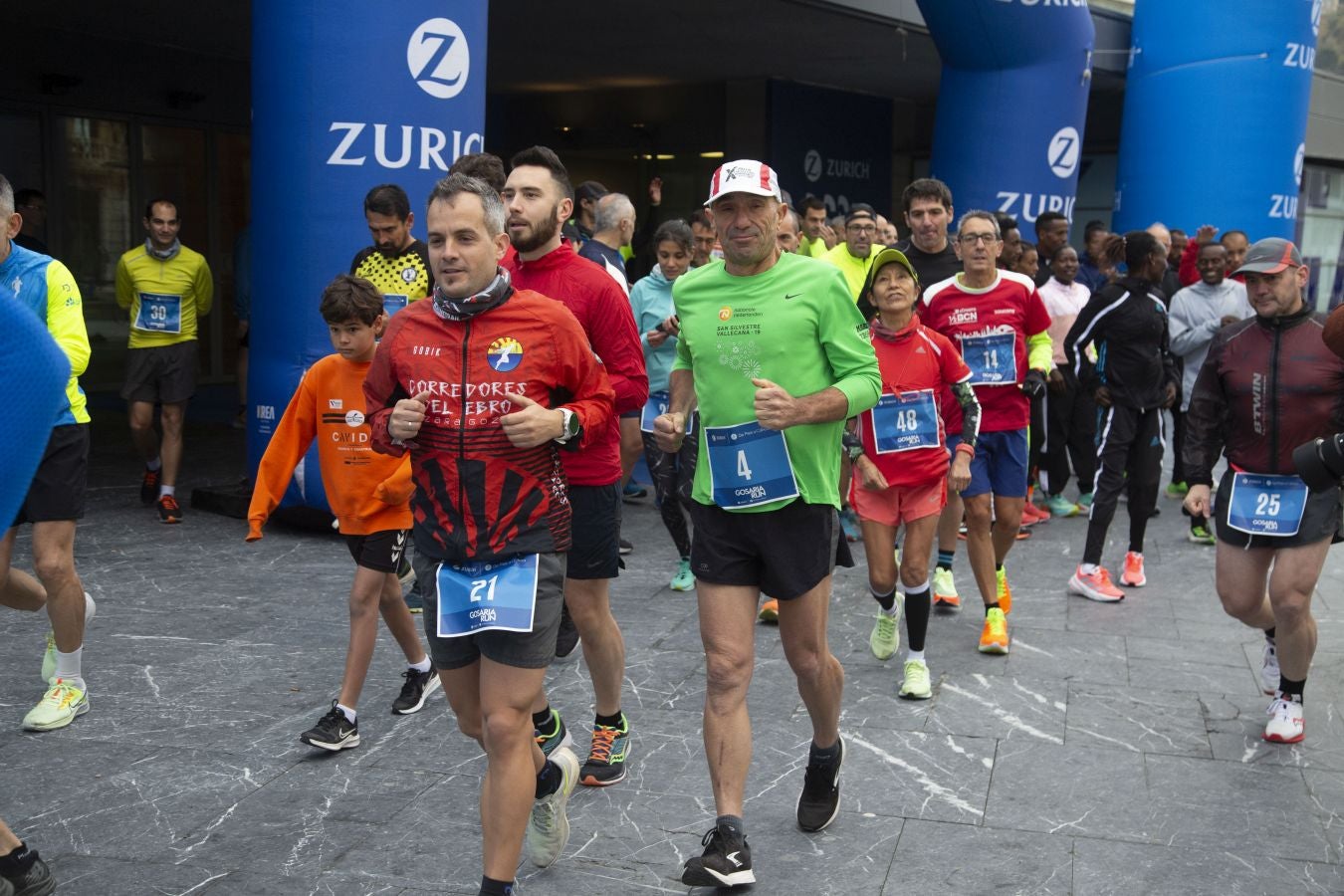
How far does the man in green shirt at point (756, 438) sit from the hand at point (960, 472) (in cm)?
171

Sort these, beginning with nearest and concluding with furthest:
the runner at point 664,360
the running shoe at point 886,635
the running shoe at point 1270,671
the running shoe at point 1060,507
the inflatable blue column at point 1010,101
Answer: the running shoe at point 1270,671
the running shoe at point 886,635
the runner at point 664,360
the running shoe at point 1060,507
the inflatable blue column at point 1010,101

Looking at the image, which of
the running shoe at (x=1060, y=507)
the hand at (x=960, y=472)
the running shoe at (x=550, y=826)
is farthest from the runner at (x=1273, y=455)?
the running shoe at (x=1060, y=507)

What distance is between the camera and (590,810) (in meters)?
4.46

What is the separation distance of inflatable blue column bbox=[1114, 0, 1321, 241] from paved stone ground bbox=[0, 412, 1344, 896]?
26.5ft

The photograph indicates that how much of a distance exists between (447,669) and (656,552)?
491 centimetres

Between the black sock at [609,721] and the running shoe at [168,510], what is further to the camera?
the running shoe at [168,510]

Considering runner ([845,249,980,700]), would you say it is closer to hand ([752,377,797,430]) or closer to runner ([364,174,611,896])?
hand ([752,377,797,430])

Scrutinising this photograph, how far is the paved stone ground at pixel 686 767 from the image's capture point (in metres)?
4.04

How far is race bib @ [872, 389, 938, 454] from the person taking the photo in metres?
5.84

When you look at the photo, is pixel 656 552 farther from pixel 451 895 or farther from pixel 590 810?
pixel 451 895

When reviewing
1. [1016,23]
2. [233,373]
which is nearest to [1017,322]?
[1016,23]

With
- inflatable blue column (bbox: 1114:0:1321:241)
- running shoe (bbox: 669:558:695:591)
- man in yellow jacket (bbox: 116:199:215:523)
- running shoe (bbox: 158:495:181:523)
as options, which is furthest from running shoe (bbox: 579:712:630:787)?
inflatable blue column (bbox: 1114:0:1321:241)

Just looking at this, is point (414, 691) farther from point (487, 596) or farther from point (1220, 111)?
point (1220, 111)

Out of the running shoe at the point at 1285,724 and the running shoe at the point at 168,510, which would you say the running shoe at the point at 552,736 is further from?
the running shoe at the point at 168,510
